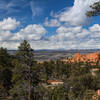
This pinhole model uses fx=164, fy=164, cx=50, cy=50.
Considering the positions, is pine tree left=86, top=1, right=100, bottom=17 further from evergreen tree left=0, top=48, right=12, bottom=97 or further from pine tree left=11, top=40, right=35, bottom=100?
evergreen tree left=0, top=48, right=12, bottom=97

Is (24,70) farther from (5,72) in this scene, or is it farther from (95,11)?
(95,11)

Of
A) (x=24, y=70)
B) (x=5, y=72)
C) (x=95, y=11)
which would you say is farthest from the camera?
(x=5, y=72)

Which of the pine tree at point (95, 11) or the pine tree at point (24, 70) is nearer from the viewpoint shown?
the pine tree at point (95, 11)

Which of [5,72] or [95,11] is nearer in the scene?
[95,11]

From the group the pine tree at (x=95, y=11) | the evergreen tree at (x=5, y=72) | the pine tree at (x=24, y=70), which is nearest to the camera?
the pine tree at (x=95, y=11)

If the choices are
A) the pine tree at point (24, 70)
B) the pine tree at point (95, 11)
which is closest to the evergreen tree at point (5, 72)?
the pine tree at point (24, 70)

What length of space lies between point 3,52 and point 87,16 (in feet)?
60.2

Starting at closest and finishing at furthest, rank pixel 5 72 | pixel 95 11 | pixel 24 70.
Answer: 1. pixel 95 11
2. pixel 24 70
3. pixel 5 72

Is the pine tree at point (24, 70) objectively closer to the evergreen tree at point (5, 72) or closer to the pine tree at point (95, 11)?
the evergreen tree at point (5, 72)

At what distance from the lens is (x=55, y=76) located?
62.6 metres

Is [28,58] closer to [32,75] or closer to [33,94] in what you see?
[32,75]

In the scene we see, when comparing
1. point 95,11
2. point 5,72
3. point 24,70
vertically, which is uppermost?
point 95,11

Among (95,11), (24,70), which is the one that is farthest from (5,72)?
(95,11)

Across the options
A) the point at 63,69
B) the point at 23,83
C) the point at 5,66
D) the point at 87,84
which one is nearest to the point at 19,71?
the point at 23,83
